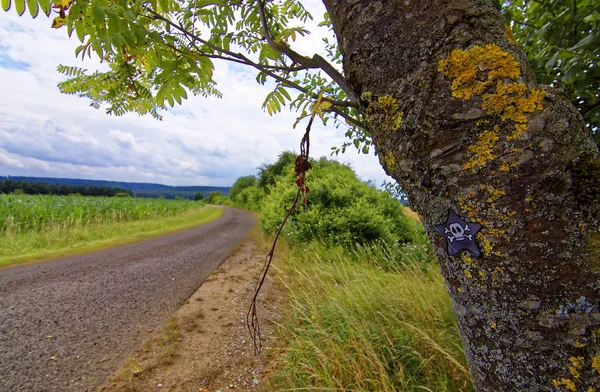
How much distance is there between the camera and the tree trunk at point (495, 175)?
602 millimetres

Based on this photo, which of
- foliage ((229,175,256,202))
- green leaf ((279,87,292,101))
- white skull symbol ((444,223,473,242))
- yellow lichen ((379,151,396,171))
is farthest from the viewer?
foliage ((229,175,256,202))

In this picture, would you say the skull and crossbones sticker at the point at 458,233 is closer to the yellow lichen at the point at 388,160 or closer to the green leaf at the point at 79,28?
the yellow lichen at the point at 388,160

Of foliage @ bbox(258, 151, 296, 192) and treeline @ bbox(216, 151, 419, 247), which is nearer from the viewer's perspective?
treeline @ bbox(216, 151, 419, 247)

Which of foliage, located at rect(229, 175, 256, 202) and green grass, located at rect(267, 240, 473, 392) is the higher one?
foliage, located at rect(229, 175, 256, 202)

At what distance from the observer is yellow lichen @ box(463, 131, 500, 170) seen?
66 centimetres

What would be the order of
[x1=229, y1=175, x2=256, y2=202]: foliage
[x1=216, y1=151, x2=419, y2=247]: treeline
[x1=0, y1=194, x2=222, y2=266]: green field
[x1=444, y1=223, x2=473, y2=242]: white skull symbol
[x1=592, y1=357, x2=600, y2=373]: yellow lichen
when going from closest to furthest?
[x1=592, y1=357, x2=600, y2=373]: yellow lichen
[x1=444, y1=223, x2=473, y2=242]: white skull symbol
[x1=216, y1=151, x2=419, y2=247]: treeline
[x1=0, y1=194, x2=222, y2=266]: green field
[x1=229, y1=175, x2=256, y2=202]: foliage

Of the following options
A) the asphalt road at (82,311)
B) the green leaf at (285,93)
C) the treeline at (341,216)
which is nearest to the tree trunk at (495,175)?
the green leaf at (285,93)

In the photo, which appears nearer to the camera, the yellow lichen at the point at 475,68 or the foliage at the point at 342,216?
the yellow lichen at the point at 475,68

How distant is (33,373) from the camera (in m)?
2.79

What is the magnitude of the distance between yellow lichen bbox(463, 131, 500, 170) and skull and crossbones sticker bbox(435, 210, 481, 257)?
0.12m

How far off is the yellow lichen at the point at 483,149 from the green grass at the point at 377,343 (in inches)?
66.0

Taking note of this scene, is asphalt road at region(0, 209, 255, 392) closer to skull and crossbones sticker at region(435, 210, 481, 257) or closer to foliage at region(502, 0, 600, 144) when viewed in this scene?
skull and crossbones sticker at region(435, 210, 481, 257)

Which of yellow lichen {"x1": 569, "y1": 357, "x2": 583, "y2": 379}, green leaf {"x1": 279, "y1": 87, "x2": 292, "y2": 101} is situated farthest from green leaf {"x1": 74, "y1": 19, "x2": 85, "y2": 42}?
yellow lichen {"x1": 569, "y1": 357, "x2": 583, "y2": 379}

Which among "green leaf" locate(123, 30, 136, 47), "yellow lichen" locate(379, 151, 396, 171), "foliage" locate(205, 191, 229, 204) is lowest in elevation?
"foliage" locate(205, 191, 229, 204)
